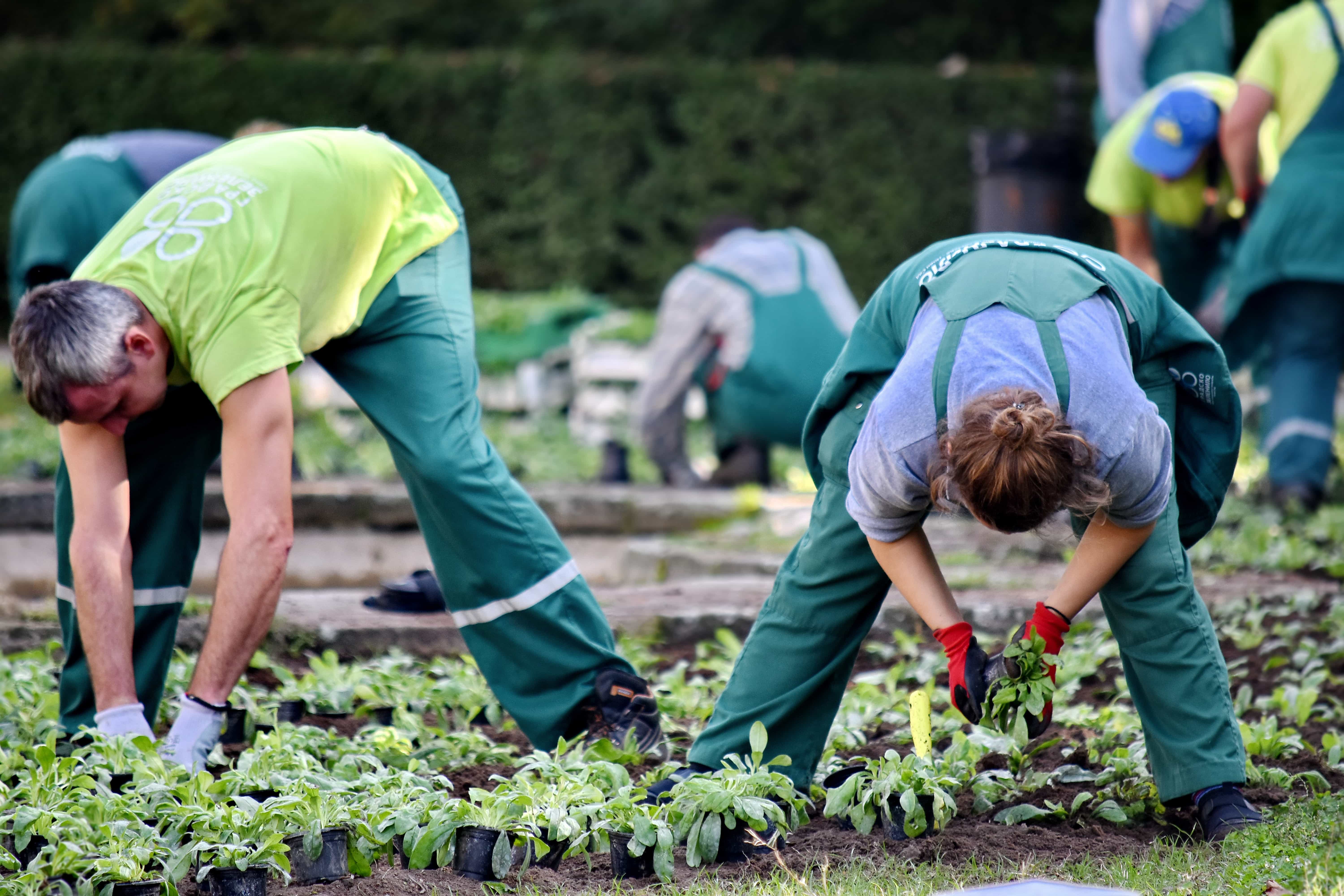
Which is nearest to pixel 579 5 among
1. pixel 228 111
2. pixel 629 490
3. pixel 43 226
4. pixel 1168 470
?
pixel 228 111

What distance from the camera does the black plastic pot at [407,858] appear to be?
249cm

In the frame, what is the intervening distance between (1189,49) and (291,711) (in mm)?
6106

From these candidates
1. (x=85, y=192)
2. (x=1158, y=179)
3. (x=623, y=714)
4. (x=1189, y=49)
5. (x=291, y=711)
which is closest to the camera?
(x=623, y=714)

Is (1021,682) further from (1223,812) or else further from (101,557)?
(101,557)

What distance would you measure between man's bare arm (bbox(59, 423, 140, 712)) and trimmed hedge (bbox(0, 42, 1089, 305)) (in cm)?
887

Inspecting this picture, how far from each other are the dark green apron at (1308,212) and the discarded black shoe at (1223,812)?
11.1 ft

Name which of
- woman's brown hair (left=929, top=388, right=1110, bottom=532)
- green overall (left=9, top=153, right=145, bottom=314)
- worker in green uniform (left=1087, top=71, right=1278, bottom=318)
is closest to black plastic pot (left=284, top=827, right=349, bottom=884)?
woman's brown hair (left=929, top=388, right=1110, bottom=532)

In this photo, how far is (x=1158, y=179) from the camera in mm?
5973

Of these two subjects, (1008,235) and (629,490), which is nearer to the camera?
(1008,235)

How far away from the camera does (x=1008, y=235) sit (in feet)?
8.54

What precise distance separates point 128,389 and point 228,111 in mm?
9930

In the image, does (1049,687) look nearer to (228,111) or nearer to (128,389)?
(128,389)

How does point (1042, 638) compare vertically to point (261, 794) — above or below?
above

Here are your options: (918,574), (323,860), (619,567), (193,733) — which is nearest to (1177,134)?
(619,567)
